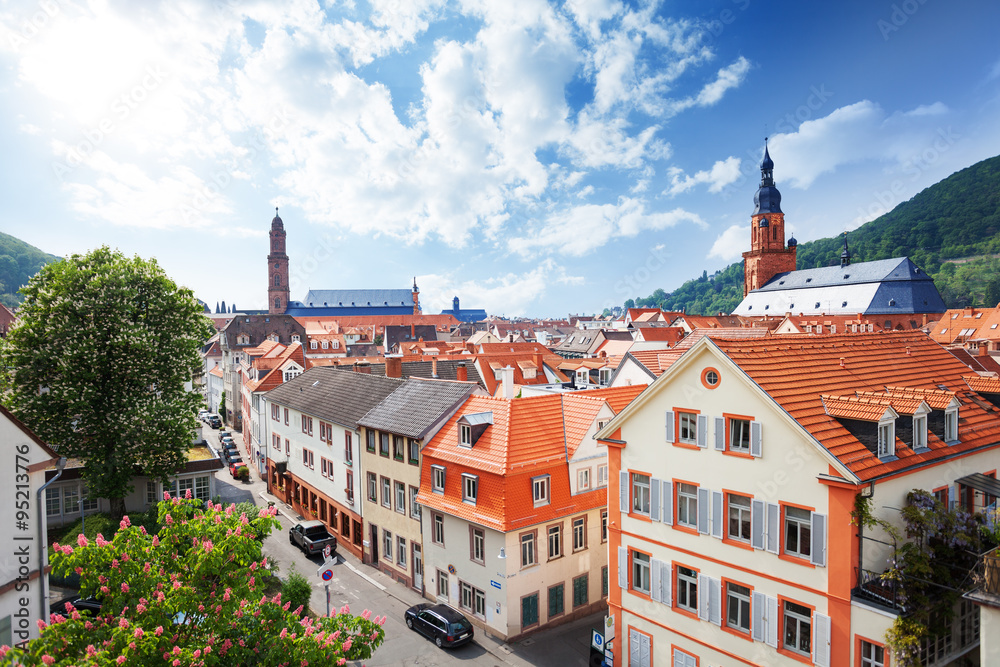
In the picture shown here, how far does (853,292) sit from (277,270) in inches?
6177

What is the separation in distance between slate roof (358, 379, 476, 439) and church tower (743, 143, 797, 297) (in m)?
146

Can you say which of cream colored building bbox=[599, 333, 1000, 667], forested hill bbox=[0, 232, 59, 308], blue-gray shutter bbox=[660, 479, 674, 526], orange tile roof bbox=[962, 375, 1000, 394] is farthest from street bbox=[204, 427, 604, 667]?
forested hill bbox=[0, 232, 59, 308]

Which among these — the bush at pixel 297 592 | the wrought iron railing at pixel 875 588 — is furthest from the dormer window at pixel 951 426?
the bush at pixel 297 592

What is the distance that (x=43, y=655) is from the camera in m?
9.03

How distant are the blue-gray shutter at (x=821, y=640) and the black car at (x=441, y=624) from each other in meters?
12.6

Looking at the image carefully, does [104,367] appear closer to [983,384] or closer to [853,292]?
[983,384]

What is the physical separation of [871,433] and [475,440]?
14967 millimetres

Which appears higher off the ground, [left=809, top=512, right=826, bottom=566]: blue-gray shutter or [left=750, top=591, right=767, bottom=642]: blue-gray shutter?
[left=809, top=512, right=826, bottom=566]: blue-gray shutter

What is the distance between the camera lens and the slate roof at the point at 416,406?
2731 centimetres

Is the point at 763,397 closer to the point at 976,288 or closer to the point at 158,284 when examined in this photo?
the point at 158,284

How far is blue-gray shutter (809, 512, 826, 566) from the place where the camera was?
572 inches

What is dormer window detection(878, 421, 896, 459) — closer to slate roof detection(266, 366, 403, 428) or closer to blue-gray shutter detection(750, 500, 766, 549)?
blue-gray shutter detection(750, 500, 766, 549)

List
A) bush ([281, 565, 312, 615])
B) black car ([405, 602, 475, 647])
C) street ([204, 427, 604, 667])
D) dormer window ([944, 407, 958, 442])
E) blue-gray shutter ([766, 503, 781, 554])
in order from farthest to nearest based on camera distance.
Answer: bush ([281, 565, 312, 615]) < black car ([405, 602, 475, 647]) < street ([204, 427, 604, 667]) < dormer window ([944, 407, 958, 442]) < blue-gray shutter ([766, 503, 781, 554])

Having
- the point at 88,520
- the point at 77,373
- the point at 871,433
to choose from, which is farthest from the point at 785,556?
the point at 88,520
